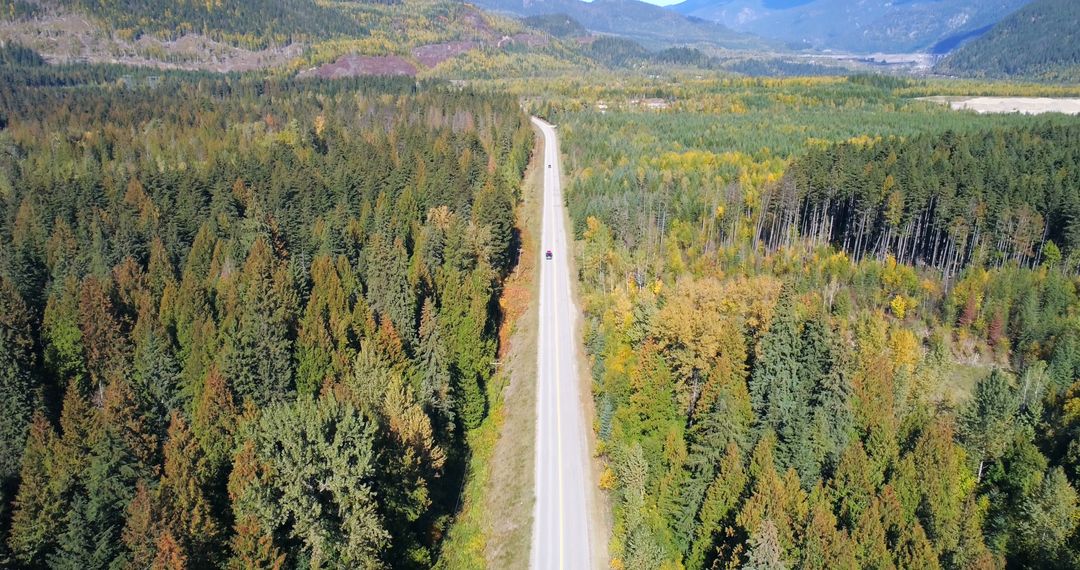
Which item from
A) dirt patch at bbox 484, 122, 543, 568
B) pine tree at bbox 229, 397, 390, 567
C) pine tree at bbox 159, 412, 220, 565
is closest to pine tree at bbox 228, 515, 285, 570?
pine tree at bbox 229, 397, 390, 567

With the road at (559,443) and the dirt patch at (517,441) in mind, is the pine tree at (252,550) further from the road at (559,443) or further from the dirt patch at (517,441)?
the road at (559,443)

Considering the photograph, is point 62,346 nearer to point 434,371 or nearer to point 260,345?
point 260,345

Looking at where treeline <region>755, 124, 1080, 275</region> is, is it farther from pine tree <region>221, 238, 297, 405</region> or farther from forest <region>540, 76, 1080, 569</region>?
pine tree <region>221, 238, 297, 405</region>

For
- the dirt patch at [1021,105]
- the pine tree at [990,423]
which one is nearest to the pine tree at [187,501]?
the pine tree at [990,423]

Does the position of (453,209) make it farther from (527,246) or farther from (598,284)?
(598,284)

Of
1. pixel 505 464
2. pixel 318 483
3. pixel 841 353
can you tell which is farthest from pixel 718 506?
pixel 318 483

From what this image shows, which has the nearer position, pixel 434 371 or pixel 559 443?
pixel 559 443
